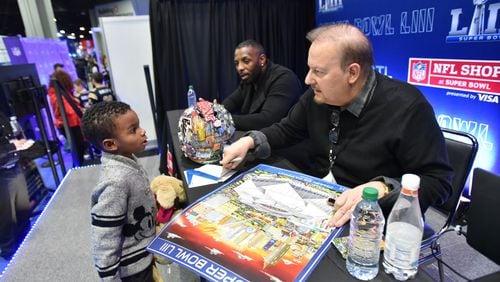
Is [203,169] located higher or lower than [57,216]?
higher

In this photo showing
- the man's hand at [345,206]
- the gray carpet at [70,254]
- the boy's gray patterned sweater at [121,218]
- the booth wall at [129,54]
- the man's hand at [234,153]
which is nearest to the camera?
the man's hand at [345,206]

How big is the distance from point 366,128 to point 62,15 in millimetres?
15211

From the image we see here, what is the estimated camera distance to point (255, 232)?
30.5 inches

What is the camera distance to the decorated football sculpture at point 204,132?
121 cm

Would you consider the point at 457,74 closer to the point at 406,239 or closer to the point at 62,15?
the point at 406,239

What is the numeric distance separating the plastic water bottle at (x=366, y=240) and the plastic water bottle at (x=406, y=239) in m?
0.03

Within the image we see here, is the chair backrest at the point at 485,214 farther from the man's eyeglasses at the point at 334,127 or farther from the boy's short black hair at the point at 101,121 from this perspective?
the boy's short black hair at the point at 101,121

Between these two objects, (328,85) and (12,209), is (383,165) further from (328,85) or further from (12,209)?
(12,209)

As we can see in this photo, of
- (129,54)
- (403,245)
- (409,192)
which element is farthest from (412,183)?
(129,54)

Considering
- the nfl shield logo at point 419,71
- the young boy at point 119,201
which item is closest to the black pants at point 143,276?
the young boy at point 119,201

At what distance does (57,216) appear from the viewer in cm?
250

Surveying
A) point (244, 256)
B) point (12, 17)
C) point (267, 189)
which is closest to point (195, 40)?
point (267, 189)

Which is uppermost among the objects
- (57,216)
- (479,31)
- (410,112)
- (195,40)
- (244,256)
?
(195,40)

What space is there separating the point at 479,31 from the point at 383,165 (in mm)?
1566
